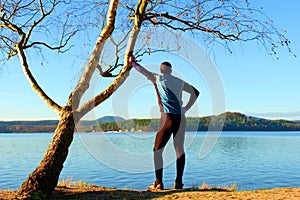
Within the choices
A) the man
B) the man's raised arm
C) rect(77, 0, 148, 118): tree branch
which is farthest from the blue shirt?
rect(77, 0, 148, 118): tree branch

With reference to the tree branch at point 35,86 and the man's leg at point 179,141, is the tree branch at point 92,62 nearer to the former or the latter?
the tree branch at point 35,86

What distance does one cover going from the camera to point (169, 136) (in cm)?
684

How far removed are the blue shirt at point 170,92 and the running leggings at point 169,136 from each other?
0.13 meters

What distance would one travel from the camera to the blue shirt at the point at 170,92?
677 cm

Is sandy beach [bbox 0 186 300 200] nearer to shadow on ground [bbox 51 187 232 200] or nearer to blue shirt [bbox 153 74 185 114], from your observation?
shadow on ground [bbox 51 187 232 200]

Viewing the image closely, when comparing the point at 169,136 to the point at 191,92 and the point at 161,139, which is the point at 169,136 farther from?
the point at 191,92

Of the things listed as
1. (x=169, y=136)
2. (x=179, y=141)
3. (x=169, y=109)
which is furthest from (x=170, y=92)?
(x=179, y=141)

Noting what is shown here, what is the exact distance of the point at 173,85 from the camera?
22.4ft

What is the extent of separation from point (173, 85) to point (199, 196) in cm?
203

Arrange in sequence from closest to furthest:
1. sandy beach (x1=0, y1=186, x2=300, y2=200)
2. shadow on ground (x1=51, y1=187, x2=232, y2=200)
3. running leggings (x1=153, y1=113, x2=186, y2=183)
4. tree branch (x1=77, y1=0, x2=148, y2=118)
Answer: sandy beach (x1=0, y1=186, x2=300, y2=200) < shadow on ground (x1=51, y1=187, x2=232, y2=200) < running leggings (x1=153, y1=113, x2=186, y2=183) < tree branch (x1=77, y1=0, x2=148, y2=118)

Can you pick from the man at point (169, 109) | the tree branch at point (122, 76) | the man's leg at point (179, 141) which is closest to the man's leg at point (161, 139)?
the man at point (169, 109)

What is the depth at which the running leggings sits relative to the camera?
22.2 feet

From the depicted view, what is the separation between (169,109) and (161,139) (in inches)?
22.6

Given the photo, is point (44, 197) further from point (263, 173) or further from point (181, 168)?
point (263, 173)
